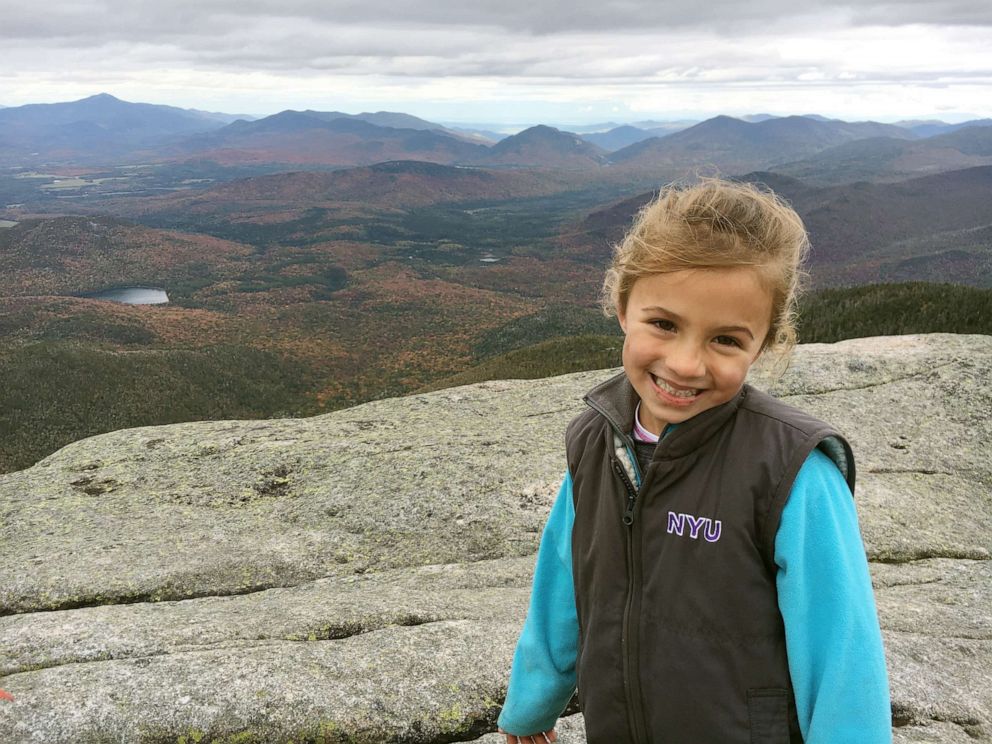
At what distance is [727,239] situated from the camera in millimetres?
3008

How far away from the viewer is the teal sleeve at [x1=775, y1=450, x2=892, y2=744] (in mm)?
2801

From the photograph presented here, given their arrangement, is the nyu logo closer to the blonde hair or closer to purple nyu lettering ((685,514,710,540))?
purple nyu lettering ((685,514,710,540))

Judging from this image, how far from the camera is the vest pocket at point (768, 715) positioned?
306cm

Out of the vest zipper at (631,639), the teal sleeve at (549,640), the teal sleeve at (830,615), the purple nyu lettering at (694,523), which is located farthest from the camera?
the teal sleeve at (549,640)

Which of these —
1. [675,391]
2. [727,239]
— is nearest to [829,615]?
[675,391]

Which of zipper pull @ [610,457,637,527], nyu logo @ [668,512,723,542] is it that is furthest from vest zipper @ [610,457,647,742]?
nyu logo @ [668,512,723,542]

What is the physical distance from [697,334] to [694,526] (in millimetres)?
855

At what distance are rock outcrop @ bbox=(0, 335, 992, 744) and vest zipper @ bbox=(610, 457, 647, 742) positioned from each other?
8.52ft

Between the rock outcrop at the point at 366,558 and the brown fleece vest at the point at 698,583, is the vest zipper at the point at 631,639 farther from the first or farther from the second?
the rock outcrop at the point at 366,558

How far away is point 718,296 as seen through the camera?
10.1 ft

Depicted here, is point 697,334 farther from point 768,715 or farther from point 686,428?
point 768,715

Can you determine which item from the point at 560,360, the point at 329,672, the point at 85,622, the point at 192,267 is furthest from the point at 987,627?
the point at 192,267

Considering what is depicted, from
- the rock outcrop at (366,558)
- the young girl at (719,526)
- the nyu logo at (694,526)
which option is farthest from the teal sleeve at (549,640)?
the rock outcrop at (366,558)

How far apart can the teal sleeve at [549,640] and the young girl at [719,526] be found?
418 millimetres
